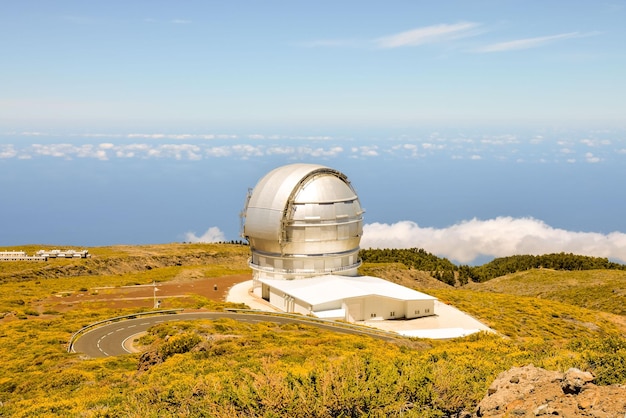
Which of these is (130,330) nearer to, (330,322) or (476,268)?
(330,322)

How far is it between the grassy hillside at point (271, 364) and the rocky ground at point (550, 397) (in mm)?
1706

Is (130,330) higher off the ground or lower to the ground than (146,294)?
higher

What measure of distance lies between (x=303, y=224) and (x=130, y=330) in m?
19.3

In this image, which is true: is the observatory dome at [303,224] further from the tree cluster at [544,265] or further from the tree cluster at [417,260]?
the tree cluster at [544,265]

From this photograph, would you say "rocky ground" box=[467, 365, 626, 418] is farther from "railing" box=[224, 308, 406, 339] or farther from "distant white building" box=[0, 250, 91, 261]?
"distant white building" box=[0, 250, 91, 261]

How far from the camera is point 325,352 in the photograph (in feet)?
92.9

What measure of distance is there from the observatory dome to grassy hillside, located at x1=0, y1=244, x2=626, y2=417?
8165 millimetres

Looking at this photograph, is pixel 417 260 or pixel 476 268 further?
pixel 476 268

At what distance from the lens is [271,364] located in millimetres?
23828

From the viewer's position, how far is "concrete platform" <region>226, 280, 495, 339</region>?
43062mm

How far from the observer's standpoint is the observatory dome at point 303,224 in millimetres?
52188

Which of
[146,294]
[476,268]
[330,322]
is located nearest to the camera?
[330,322]

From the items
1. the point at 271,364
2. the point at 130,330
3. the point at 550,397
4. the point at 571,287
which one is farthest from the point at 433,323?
the point at 571,287

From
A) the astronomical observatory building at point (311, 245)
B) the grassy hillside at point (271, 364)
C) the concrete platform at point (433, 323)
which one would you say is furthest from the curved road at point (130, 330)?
the astronomical observatory building at point (311, 245)
